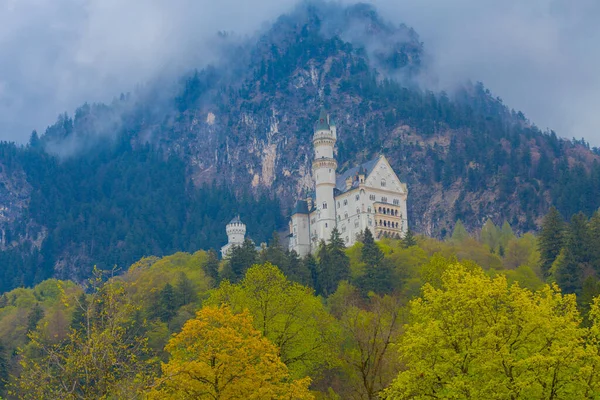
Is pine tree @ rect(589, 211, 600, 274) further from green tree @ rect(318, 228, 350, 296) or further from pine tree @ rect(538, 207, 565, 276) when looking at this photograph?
green tree @ rect(318, 228, 350, 296)

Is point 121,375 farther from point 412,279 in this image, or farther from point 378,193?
point 378,193

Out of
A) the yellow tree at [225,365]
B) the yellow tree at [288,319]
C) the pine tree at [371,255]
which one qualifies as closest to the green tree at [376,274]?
the pine tree at [371,255]

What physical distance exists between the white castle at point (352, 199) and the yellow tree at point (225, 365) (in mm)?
74729

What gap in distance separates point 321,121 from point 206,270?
130 ft

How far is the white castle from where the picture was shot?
4572 inches

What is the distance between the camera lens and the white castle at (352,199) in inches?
4572

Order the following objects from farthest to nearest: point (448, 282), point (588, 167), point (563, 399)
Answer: point (588, 167)
point (448, 282)
point (563, 399)

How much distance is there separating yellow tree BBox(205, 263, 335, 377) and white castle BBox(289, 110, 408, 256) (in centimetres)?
6235

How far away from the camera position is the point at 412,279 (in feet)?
261

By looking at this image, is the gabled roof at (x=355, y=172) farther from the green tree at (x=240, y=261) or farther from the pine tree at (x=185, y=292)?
the pine tree at (x=185, y=292)

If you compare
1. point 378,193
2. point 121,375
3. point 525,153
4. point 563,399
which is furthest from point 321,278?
point 525,153

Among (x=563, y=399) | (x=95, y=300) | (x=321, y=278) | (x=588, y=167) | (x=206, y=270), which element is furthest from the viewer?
(x=588, y=167)

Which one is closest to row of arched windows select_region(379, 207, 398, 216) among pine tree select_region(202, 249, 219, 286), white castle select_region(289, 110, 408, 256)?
white castle select_region(289, 110, 408, 256)

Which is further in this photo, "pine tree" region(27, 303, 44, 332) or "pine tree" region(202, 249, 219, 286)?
"pine tree" region(202, 249, 219, 286)
